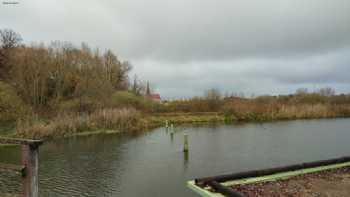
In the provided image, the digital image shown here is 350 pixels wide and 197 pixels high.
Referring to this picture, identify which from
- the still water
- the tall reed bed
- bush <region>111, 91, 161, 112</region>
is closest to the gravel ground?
the still water

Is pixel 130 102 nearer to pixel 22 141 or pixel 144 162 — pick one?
pixel 144 162

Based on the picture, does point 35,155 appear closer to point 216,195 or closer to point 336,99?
point 216,195

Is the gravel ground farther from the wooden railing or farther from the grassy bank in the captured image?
the grassy bank

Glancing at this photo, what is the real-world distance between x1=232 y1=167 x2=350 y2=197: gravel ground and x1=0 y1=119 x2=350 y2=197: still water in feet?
8.51

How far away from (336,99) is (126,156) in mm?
41012

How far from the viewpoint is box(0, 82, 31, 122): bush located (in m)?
16.0

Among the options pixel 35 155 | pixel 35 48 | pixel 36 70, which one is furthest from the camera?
pixel 35 48

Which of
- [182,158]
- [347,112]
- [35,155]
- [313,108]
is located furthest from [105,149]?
[347,112]

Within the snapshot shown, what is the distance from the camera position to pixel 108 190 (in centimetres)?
668

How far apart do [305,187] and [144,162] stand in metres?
7.07

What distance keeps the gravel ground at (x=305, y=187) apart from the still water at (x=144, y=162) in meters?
2.59

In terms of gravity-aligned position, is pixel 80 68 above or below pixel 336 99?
above

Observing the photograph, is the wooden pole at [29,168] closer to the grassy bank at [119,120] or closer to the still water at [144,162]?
the still water at [144,162]

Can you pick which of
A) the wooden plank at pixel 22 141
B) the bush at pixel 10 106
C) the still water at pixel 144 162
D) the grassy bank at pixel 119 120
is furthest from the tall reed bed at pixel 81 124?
the wooden plank at pixel 22 141
